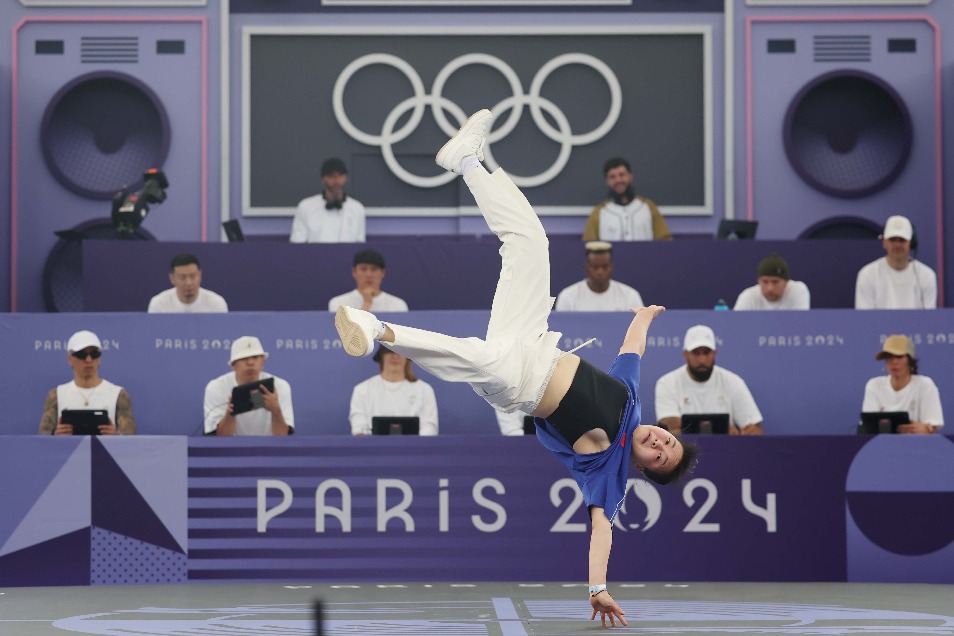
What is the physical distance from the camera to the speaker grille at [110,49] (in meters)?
16.3

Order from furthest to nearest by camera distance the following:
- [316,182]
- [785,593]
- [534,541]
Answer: [316,182], [534,541], [785,593]

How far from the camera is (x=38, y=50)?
16.3 meters

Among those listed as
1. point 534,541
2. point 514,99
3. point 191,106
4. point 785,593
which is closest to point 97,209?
point 191,106

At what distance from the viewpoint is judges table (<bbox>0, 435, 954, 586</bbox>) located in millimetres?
9914

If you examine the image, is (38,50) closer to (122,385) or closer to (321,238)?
(321,238)

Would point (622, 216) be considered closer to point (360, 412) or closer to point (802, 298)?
point (802, 298)

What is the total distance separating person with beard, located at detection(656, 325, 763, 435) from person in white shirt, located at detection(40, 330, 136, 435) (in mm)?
4184

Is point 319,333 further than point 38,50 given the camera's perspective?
No

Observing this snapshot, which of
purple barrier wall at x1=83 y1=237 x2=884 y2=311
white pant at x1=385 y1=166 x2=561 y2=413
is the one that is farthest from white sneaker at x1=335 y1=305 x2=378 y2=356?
purple barrier wall at x1=83 y1=237 x2=884 y2=311

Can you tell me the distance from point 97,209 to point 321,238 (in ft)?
10.8

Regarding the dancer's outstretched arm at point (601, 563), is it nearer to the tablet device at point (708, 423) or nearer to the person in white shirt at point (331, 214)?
the tablet device at point (708, 423)

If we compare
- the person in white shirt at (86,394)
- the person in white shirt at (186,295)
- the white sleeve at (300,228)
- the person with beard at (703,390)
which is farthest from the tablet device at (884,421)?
the white sleeve at (300,228)

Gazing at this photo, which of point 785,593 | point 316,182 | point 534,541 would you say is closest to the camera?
point 785,593

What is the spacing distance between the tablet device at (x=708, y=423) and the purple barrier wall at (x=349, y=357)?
3.95 feet
